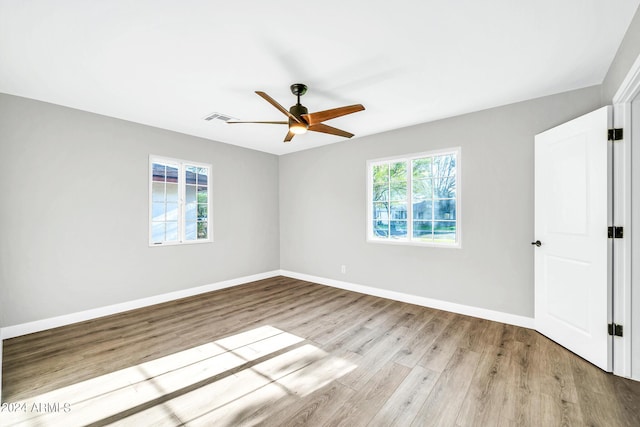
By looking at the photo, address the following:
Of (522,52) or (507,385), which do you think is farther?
(522,52)

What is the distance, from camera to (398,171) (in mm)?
4215

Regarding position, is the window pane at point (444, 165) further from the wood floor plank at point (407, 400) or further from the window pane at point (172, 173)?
the window pane at point (172, 173)

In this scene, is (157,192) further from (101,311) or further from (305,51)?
(305,51)

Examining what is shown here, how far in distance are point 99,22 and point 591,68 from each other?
4.14 meters

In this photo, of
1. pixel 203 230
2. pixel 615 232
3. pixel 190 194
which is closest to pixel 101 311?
pixel 203 230

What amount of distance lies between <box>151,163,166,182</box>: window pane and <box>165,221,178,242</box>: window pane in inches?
28.0

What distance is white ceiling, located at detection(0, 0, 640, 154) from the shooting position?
1770 millimetres

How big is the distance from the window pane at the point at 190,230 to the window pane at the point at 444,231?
12.6 feet

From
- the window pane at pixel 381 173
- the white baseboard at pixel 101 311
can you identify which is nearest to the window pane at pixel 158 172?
the white baseboard at pixel 101 311

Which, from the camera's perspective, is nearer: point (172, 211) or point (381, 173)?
point (172, 211)

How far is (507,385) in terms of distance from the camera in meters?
2.06

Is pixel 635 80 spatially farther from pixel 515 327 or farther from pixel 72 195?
pixel 72 195

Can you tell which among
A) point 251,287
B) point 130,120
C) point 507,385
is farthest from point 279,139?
point 507,385

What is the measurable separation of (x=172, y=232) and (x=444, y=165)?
4292mm
